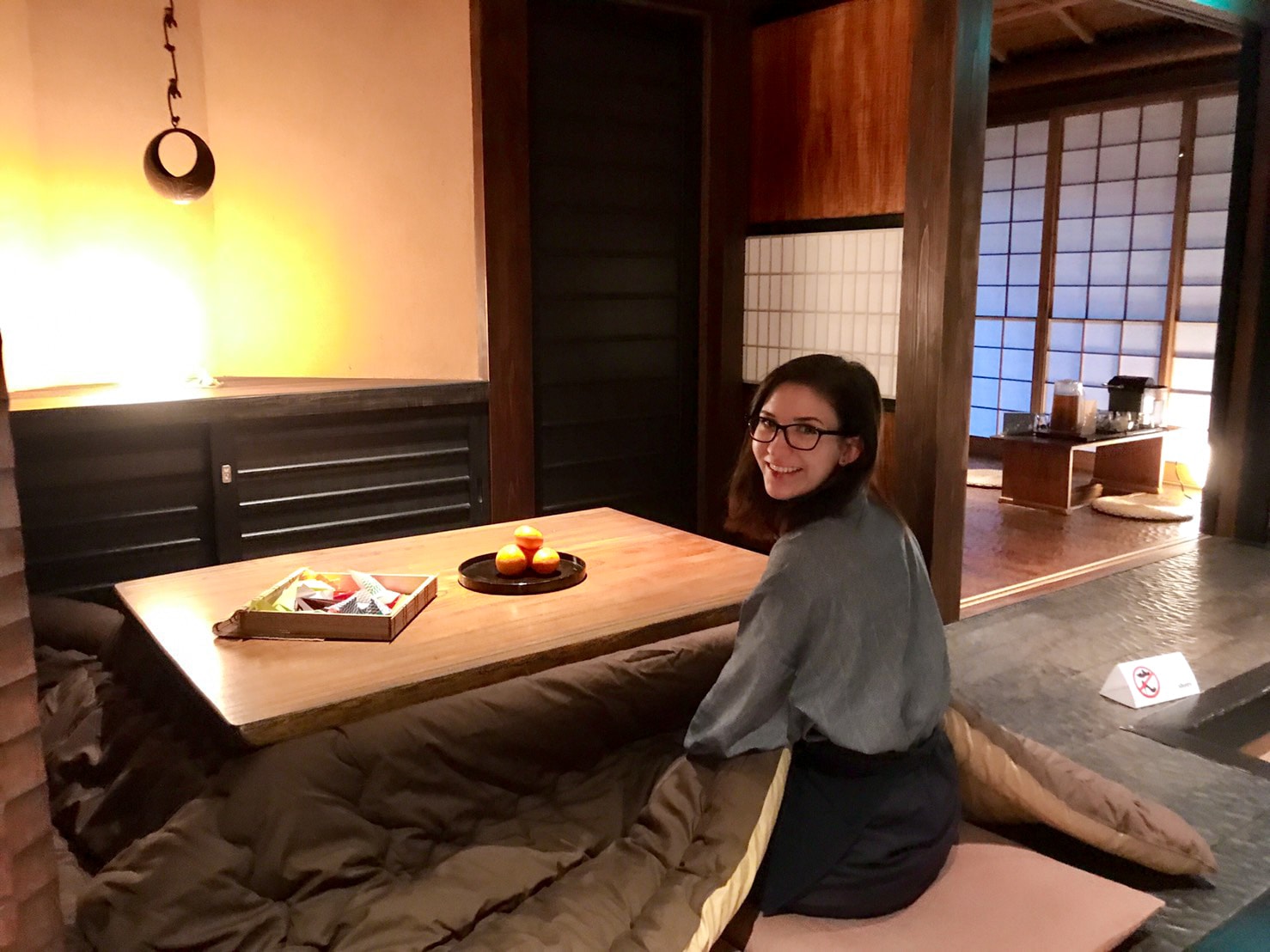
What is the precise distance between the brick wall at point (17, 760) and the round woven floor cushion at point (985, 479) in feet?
20.7

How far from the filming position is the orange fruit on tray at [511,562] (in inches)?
90.1

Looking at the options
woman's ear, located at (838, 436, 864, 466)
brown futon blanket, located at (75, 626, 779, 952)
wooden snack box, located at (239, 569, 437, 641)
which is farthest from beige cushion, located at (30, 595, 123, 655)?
woman's ear, located at (838, 436, 864, 466)

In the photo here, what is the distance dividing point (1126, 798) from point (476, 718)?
4.65ft

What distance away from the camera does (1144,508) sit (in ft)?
19.6

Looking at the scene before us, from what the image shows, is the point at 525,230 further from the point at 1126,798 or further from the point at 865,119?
the point at 1126,798

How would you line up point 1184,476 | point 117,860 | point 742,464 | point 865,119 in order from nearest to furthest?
point 117,860
point 742,464
point 865,119
point 1184,476

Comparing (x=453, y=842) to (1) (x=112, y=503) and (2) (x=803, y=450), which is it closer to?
(2) (x=803, y=450)

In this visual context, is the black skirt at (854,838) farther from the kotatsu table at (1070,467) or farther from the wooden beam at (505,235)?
the kotatsu table at (1070,467)

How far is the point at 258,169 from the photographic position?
407cm

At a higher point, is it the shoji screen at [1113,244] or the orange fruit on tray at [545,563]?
the shoji screen at [1113,244]

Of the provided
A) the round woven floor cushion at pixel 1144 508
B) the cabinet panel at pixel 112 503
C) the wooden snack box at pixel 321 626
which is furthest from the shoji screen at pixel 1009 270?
the wooden snack box at pixel 321 626

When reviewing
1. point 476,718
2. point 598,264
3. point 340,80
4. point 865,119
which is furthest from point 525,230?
point 476,718

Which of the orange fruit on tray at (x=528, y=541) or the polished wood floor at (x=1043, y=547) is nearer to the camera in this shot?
the orange fruit on tray at (x=528, y=541)

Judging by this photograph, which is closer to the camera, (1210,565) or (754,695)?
(754,695)
